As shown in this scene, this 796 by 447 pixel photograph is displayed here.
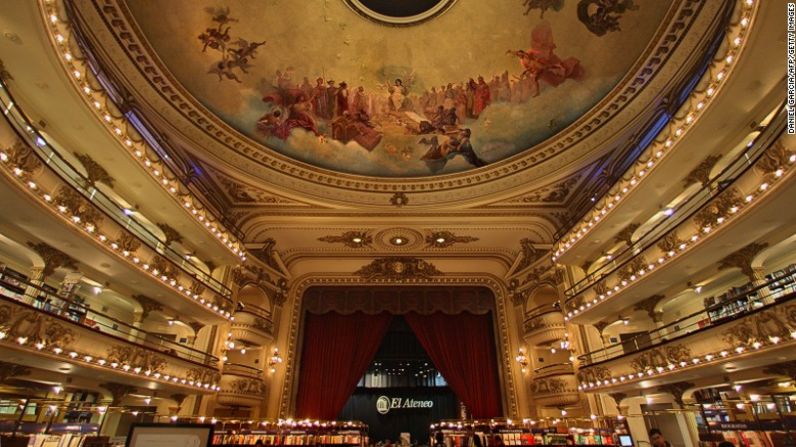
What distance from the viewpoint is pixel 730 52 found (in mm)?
7781

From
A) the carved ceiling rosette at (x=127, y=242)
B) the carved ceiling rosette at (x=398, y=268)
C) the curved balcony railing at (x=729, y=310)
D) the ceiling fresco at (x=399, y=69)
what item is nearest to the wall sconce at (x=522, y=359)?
the curved balcony railing at (x=729, y=310)

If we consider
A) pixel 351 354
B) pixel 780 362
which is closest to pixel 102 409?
pixel 351 354

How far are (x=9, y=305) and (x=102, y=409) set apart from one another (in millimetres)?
2555

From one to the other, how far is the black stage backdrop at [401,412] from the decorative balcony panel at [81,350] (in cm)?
1240

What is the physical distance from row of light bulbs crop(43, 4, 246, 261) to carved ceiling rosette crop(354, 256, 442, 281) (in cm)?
649

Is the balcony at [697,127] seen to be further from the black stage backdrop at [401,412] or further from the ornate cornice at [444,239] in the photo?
the black stage backdrop at [401,412]

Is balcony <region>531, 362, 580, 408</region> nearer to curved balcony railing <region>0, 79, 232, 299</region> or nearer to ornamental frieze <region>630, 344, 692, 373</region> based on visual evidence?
ornamental frieze <region>630, 344, 692, 373</region>

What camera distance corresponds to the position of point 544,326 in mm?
15578

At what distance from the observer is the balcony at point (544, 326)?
1526cm

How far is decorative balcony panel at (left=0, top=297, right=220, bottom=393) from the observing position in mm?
7160

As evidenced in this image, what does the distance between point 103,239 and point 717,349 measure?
568 inches

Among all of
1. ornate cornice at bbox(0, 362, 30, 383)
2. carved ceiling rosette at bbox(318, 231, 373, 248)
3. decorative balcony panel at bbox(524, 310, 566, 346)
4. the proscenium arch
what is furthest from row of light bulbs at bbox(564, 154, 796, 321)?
ornate cornice at bbox(0, 362, 30, 383)

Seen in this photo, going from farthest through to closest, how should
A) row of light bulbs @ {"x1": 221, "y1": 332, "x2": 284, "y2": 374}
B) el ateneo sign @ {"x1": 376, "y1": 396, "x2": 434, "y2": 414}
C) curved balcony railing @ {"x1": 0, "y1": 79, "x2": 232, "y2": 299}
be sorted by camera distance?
el ateneo sign @ {"x1": 376, "y1": 396, "x2": 434, "y2": 414}
row of light bulbs @ {"x1": 221, "y1": 332, "x2": 284, "y2": 374}
curved balcony railing @ {"x1": 0, "y1": 79, "x2": 232, "y2": 299}

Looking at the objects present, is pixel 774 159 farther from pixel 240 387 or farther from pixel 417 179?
pixel 240 387
